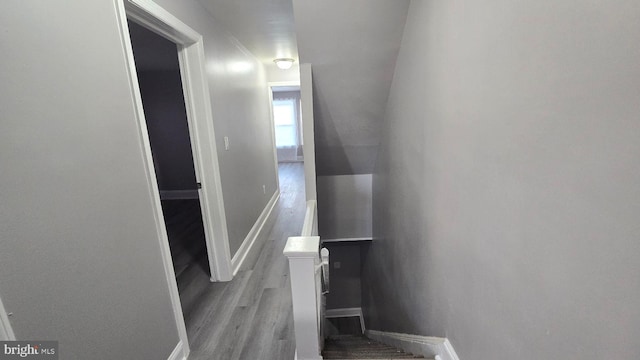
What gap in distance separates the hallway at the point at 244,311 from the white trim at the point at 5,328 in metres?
1.19

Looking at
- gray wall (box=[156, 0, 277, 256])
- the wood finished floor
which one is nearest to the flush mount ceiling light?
gray wall (box=[156, 0, 277, 256])

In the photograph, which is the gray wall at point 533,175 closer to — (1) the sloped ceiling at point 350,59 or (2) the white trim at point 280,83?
(1) the sloped ceiling at point 350,59

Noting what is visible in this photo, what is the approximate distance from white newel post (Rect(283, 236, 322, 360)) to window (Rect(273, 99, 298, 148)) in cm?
765

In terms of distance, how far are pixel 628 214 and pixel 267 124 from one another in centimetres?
435

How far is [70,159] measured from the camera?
3.31ft

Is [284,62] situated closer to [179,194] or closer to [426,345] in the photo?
[179,194]

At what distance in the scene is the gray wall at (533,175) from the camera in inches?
21.5

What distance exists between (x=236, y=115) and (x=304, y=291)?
7.35 ft

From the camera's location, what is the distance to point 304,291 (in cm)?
133

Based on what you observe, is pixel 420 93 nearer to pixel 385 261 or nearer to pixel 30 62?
pixel 30 62

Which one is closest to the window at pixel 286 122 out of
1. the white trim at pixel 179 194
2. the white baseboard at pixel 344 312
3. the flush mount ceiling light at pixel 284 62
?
the white trim at pixel 179 194

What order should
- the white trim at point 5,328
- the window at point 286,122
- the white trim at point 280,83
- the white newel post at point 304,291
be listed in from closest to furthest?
the white trim at point 5,328
the white newel post at point 304,291
the white trim at point 280,83
the window at point 286,122

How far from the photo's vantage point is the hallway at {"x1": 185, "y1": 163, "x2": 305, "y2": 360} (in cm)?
188

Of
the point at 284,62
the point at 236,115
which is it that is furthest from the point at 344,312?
the point at 284,62
